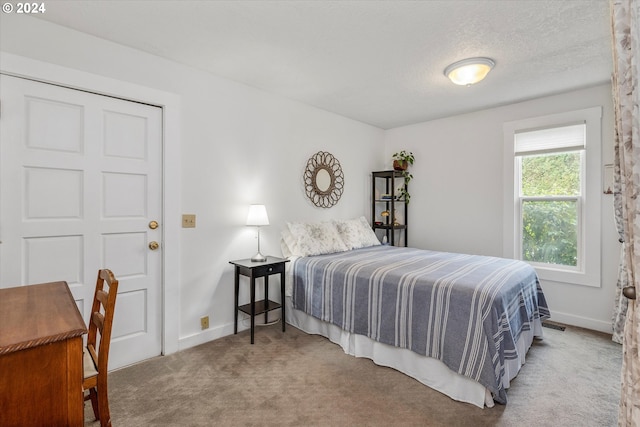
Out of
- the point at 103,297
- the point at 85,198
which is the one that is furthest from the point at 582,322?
the point at 85,198

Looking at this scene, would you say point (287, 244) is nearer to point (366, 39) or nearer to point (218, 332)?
point (218, 332)

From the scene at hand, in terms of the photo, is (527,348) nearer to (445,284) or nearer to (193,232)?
(445,284)

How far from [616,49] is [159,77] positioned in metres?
2.79

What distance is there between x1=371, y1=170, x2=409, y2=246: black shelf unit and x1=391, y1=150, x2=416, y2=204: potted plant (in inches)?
1.8

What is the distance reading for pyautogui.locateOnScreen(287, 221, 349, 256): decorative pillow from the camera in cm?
321

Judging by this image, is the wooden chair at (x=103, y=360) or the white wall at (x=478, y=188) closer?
the wooden chair at (x=103, y=360)

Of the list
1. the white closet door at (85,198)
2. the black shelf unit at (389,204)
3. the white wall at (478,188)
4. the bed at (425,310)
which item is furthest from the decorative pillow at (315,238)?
the white wall at (478,188)

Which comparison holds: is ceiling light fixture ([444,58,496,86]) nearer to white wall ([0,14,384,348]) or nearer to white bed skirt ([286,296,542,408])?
white wall ([0,14,384,348])

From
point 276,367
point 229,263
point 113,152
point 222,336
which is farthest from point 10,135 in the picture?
point 276,367

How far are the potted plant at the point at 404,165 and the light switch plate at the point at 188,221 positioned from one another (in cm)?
290

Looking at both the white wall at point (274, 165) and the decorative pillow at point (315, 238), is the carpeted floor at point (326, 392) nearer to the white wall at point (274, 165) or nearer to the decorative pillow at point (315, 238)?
the white wall at point (274, 165)

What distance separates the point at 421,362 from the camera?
84.7 inches

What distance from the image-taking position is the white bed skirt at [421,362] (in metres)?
1.91

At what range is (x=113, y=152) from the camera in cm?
230
